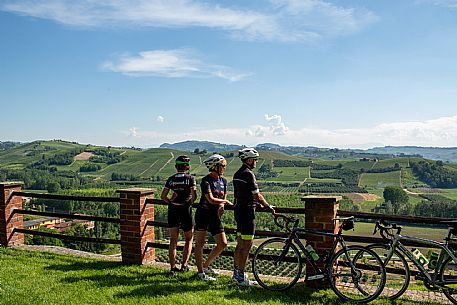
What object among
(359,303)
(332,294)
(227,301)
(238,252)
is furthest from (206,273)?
(359,303)

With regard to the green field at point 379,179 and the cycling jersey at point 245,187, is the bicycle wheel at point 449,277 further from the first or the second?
the green field at point 379,179

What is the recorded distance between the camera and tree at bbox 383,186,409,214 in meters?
72.2

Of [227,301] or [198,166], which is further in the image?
[198,166]

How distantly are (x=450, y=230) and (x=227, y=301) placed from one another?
3.00 meters

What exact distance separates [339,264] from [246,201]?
5.20ft

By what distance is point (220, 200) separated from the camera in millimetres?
6012

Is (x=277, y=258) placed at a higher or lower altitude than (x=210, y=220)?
lower

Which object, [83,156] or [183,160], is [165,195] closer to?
[183,160]

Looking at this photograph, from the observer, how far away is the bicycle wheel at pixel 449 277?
514 centimetres

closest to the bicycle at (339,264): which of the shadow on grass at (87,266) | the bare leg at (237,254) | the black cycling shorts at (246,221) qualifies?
the bare leg at (237,254)

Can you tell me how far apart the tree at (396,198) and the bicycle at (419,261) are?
6914 centimetres

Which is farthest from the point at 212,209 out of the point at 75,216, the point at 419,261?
the point at 75,216

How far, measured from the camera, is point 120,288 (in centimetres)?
573

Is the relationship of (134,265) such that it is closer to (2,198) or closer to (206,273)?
(206,273)
